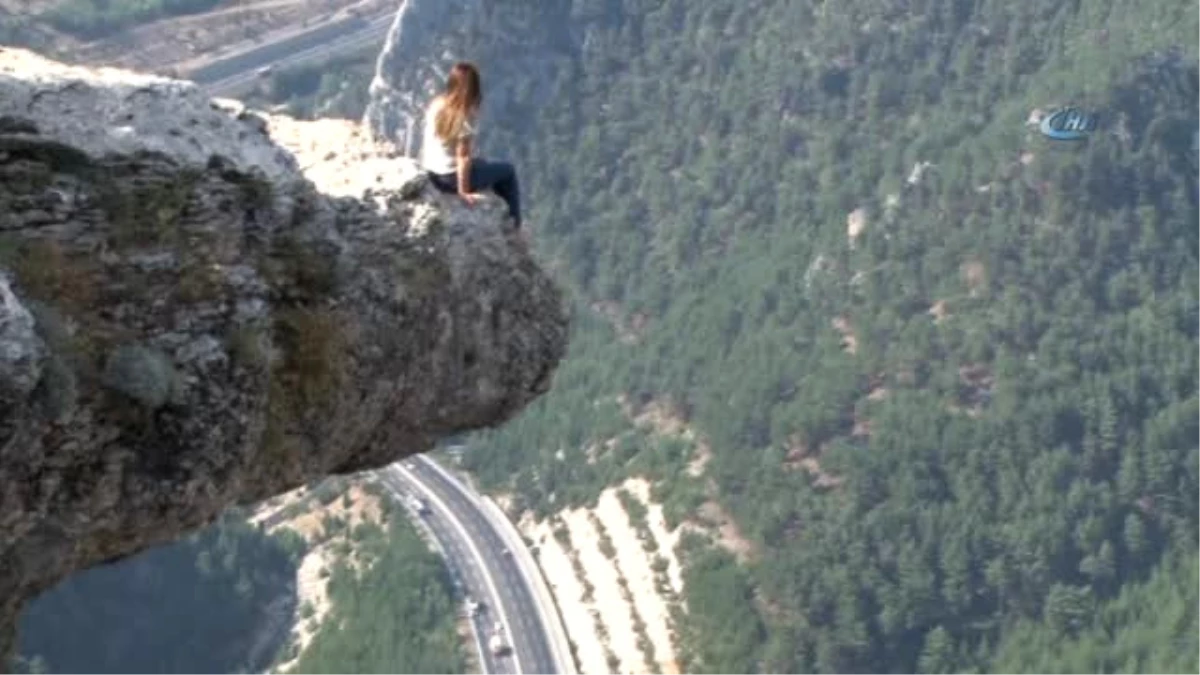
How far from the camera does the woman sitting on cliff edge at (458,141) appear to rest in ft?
84.3

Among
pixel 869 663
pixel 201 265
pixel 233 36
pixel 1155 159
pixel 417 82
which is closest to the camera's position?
pixel 201 265

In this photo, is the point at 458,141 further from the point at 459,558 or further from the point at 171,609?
the point at 171,609

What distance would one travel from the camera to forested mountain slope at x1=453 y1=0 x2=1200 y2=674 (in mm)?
105188

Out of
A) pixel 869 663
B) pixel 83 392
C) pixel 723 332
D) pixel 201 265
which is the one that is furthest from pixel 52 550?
pixel 723 332

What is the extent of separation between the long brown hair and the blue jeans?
21.4 inches

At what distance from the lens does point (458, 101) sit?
84.4ft

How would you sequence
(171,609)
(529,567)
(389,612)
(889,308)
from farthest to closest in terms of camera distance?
(889,308), (171,609), (529,567), (389,612)

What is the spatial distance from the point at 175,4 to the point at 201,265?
167601 millimetres

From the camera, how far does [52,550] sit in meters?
18.7

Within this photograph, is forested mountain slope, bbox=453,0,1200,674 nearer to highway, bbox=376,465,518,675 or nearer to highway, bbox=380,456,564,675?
highway, bbox=380,456,564,675

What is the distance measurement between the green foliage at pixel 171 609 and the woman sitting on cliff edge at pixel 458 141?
284 ft

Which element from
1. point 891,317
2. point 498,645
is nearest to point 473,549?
point 498,645

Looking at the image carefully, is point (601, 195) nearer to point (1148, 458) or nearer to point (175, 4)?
point (1148, 458)

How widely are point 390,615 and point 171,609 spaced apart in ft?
54.9
